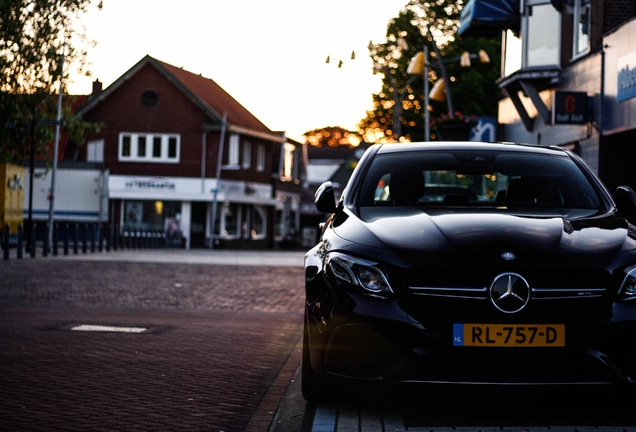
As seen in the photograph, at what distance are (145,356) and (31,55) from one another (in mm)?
14332

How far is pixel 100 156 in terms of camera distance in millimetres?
56375

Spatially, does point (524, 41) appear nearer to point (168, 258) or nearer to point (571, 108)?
point (571, 108)

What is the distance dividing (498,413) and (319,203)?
170cm

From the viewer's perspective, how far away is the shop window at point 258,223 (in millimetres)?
60812

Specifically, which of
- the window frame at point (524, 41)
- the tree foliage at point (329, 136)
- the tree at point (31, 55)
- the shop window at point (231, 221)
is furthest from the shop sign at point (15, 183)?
the tree foliage at point (329, 136)

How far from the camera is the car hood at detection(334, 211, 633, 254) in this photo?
5.08m

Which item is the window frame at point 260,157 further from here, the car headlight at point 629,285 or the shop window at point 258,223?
the car headlight at point 629,285

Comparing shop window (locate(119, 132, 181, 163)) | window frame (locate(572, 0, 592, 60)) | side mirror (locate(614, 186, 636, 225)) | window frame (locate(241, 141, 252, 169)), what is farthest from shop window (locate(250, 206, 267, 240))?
side mirror (locate(614, 186, 636, 225))

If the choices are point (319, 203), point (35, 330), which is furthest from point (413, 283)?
point (35, 330)

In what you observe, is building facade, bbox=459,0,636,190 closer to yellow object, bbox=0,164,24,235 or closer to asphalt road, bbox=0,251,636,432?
asphalt road, bbox=0,251,636,432

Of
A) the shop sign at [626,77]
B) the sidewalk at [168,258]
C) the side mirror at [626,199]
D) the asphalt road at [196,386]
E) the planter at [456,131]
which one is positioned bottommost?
the sidewalk at [168,258]

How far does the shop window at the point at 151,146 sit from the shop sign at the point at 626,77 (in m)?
40.2

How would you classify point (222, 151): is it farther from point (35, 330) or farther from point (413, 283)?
point (413, 283)

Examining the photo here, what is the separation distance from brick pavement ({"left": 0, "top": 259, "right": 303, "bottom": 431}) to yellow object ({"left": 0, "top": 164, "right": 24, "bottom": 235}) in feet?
47.2
